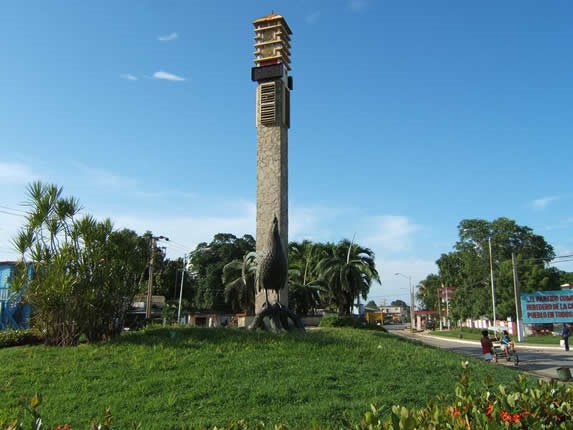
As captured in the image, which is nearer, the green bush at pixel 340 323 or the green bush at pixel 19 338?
the green bush at pixel 19 338

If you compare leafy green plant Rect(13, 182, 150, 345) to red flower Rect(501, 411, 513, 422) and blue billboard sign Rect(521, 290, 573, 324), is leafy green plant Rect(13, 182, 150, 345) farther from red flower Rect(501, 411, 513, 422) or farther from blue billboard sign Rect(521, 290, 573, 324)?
blue billboard sign Rect(521, 290, 573, 324)

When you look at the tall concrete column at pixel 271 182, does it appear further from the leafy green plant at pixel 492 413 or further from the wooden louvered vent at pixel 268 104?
the leafy green plant at pixel 492 413

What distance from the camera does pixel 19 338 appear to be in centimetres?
1260

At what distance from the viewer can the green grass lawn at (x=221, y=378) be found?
6172 mm

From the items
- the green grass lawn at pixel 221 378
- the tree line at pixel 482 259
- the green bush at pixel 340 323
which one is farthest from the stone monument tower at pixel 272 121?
the tree line at pixel 482 259

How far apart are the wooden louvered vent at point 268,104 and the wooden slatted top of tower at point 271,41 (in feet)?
3.77

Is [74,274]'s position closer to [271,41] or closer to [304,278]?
[271,41]

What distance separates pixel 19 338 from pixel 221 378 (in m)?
7.67

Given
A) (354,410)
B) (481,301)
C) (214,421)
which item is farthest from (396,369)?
(481,301)

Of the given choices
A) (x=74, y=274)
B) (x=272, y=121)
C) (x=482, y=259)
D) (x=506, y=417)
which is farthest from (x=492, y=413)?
(x=482, y=259)

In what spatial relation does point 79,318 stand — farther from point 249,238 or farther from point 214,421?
point 249,238

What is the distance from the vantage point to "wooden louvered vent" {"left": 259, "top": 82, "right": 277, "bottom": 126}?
20656mm

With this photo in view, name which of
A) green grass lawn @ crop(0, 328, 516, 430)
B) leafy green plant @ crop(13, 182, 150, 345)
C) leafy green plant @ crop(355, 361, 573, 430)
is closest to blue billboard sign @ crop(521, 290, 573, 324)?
green grass lawn @ crop(0, 328, 516, 430)

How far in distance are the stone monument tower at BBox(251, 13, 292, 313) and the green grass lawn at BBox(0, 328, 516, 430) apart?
9.24 metres
